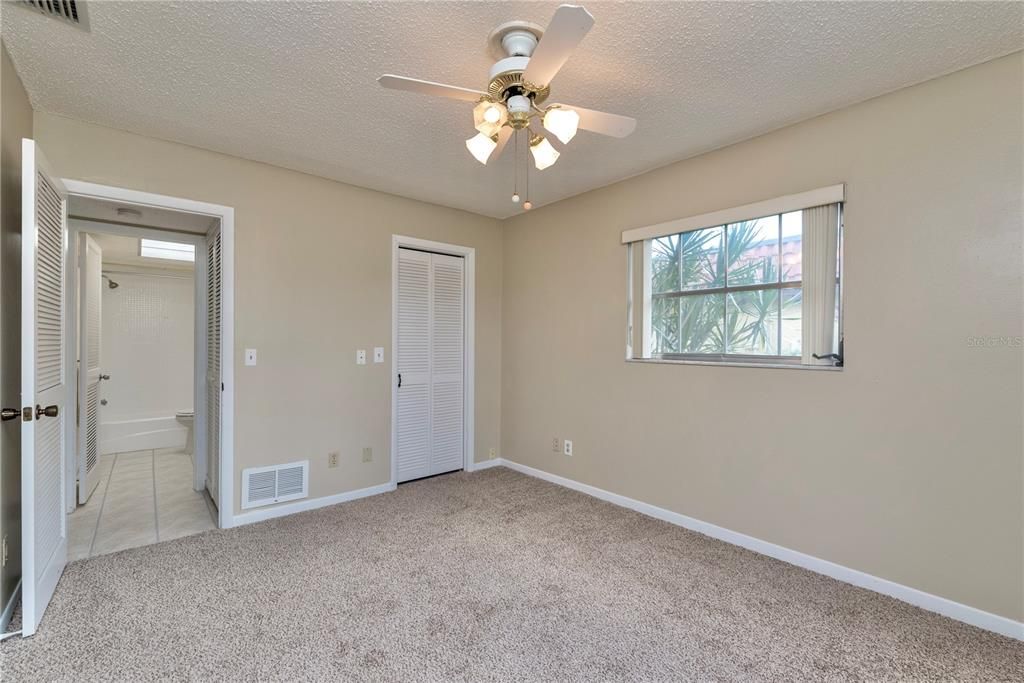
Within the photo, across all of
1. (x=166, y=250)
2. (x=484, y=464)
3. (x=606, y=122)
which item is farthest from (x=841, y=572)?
(x=166, y=250)

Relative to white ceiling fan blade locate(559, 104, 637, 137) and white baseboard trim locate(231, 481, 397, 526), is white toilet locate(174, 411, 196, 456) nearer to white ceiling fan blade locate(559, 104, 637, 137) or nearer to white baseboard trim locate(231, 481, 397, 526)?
white baseboard trim locate(231, 481, 397, 526)

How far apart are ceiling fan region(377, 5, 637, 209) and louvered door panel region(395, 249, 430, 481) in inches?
83.0

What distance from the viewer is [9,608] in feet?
6.33

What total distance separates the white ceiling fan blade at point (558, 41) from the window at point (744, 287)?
1.67m

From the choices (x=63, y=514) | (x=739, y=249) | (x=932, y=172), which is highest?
(x=932, y=172)

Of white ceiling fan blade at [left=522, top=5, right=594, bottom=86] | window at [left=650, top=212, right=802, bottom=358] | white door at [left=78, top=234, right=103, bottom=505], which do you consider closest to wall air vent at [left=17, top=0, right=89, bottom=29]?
white ceiling fan blade at [left=522, top=5, right=594, bottom=86]

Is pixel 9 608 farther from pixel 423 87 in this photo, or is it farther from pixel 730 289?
pixel 730 289

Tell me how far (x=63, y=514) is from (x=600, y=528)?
9.60ft

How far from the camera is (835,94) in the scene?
7.14 feet

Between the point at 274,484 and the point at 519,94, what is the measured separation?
2.88m

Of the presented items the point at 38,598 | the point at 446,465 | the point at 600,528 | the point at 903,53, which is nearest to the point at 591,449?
the point at 600,528

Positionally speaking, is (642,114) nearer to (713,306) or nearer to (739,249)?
(739,249)

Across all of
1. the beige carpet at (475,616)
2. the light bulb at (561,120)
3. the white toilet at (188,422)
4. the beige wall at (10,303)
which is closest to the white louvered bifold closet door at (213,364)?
the beige carpet at (475,616)

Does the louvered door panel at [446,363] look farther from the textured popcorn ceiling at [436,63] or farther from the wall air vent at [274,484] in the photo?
the textured popcorn ceiling at [436,63]
